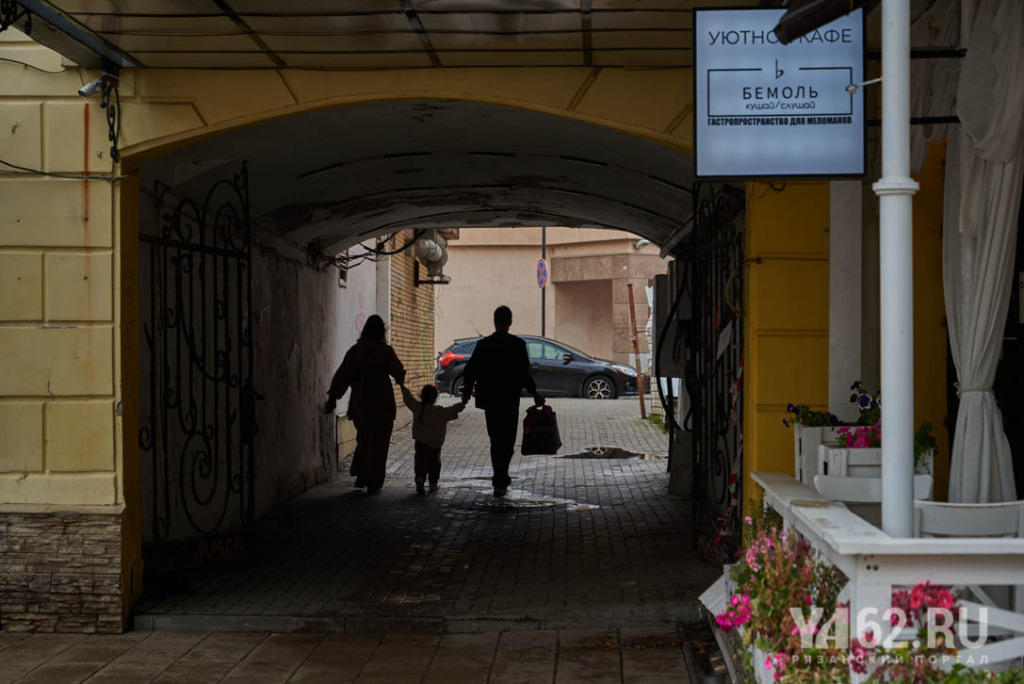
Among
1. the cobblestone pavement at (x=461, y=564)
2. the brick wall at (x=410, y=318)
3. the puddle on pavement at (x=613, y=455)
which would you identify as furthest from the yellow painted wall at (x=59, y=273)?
the brick wall at (x=410, y=318)

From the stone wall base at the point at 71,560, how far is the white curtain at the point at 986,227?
4479 millimetres

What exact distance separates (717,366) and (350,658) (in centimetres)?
318

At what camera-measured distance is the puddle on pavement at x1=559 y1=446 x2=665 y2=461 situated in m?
15.0

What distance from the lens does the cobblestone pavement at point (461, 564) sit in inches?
259

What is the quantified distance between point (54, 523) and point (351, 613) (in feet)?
5.73

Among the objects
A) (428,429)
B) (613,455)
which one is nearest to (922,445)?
(428,429)

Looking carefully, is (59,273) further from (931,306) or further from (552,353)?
(552,353)

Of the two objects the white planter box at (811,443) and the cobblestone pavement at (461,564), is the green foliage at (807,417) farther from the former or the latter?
the cobblestone pavement at (461,564)

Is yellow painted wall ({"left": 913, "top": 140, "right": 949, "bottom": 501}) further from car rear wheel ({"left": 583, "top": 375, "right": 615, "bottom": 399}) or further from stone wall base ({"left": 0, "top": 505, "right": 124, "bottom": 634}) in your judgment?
car rear wheel ({"left": 583, "top": 375, "right": 615, "bottom": 399})

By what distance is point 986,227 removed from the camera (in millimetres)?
4996

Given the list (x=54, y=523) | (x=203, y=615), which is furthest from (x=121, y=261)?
(x=203, y=615)

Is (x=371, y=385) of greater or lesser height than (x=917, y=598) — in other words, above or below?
above

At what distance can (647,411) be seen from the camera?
2239cm

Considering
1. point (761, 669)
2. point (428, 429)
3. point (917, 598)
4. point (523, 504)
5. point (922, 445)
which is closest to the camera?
point (917, 598)
